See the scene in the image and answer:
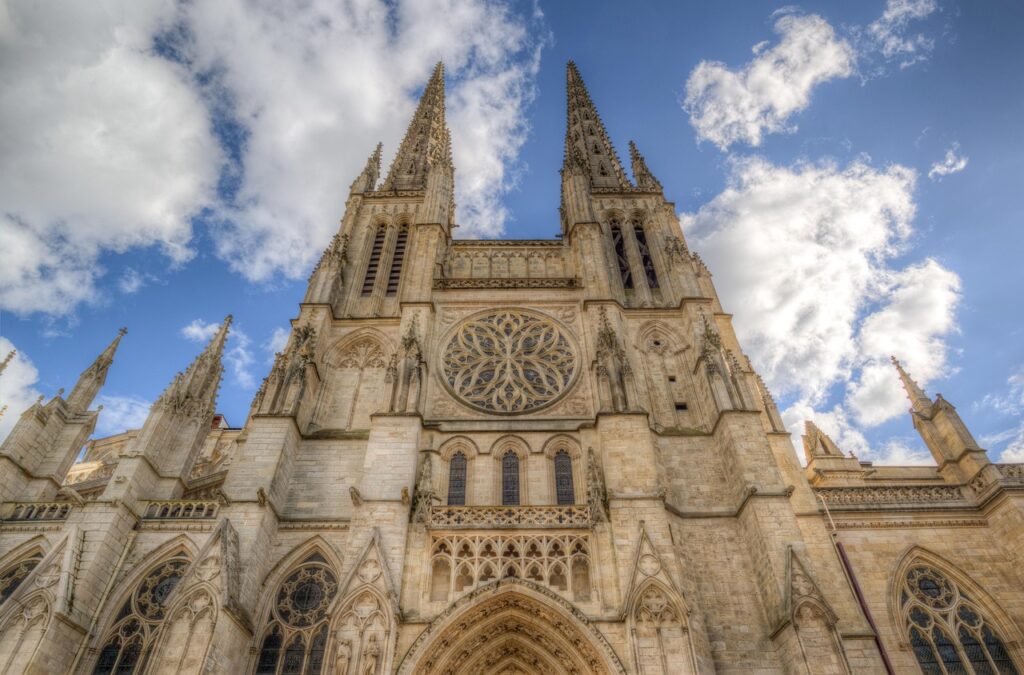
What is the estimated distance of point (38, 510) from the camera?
13922 mm

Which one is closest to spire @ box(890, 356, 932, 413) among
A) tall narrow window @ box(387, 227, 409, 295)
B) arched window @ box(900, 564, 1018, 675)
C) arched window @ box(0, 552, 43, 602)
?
arched window @ box(900, 564, 1018, 675)

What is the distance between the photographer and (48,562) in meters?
11.7

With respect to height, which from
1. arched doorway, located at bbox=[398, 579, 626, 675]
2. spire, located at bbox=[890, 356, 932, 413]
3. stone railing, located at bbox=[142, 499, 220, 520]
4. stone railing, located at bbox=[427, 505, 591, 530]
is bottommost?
arched doorway, located at bbox=[398, 579, 626, 675]

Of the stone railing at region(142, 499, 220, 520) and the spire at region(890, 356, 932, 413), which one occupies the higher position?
the spire at region(890, 356, 932, 413)

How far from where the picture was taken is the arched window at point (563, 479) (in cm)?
1394

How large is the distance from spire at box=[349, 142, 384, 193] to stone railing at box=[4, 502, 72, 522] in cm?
1448

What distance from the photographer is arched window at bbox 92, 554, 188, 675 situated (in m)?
11.5

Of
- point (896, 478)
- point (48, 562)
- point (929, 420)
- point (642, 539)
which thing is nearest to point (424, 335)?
point (642, 539)

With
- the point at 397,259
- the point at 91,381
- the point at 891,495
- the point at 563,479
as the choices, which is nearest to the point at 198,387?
the point at 91,381

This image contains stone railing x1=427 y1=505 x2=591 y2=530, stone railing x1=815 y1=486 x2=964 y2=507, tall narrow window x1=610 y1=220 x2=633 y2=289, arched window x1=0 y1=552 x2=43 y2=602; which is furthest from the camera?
tall narrow window x1=610 y1=220 x2=633 y2=289

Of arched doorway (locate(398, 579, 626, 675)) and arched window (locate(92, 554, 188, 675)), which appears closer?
arched doorway (locate(398, 579, 626, 675))

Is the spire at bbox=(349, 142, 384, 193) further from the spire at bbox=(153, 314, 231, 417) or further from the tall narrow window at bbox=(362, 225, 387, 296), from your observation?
the spire at bbox=(153, 314, 231, 417)

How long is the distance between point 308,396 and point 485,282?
6585 millimetres

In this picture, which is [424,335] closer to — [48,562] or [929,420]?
[48,562]
